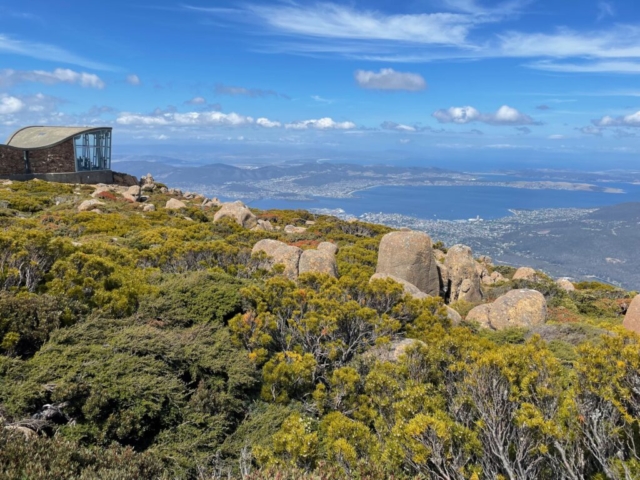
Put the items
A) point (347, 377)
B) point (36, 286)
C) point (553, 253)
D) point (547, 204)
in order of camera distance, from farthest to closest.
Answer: point (547, 204), point (553, 253), point (36, 286), point (347, 377)

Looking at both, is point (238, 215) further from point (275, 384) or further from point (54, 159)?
point (54, 159)

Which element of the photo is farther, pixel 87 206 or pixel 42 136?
pixel 42 136

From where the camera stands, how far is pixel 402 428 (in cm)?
489

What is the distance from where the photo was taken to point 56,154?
3931 cm

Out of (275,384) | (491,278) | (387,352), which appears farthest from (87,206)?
(491,278)

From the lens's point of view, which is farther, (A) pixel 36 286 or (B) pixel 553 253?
(B) pixel 553 253

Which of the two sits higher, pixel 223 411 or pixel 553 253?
pixel 223 411

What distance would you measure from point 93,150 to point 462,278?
40327mm

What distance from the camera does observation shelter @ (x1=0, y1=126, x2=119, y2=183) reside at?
37.9 m

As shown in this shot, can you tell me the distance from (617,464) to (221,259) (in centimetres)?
1149

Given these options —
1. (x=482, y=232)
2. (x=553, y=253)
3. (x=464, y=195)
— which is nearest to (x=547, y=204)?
(x=464, y=195)

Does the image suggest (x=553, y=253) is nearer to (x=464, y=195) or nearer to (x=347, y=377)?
(x=347, y=377)

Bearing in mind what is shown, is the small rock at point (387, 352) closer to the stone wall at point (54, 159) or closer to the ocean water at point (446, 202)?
the stone wall at point (54, 159)

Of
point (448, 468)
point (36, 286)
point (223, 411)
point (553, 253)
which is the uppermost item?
point (36, 286)
